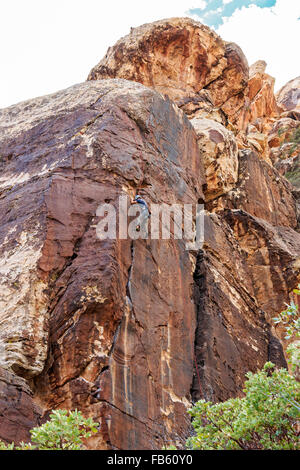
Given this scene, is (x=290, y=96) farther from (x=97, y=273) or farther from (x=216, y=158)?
(x=97, y=273)

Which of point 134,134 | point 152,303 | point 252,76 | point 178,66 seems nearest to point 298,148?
point 252,76

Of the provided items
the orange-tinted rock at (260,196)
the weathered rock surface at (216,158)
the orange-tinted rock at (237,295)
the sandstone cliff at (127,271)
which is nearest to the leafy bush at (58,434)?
the sandstone cliff at (127,271)

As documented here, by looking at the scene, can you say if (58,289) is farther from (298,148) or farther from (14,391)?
(298,148)

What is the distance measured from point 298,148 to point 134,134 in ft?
125

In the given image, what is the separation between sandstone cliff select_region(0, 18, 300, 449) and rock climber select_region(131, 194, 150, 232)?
1.86 feet

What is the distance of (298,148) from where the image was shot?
5250cm

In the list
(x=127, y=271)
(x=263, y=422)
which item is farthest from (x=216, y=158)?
(x=263, y=422)

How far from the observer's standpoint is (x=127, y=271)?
1468 centimetres

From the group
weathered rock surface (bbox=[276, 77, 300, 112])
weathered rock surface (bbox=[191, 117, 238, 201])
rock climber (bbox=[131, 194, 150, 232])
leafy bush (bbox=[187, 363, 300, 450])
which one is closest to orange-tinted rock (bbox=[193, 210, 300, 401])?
weathered rock surface (bbox=[191, 117, 238, 201])

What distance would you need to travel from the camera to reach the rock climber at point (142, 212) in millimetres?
15784

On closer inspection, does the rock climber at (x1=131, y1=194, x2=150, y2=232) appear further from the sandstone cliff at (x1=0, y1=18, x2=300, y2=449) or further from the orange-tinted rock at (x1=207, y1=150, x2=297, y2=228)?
the orange-tinted rock at (x1=207, y1=150, x2=297, y2=228)

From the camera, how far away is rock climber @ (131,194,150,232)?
1578 centimetres

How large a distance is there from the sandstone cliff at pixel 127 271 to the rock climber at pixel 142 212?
57 centimetres

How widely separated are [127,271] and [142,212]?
2235mm
